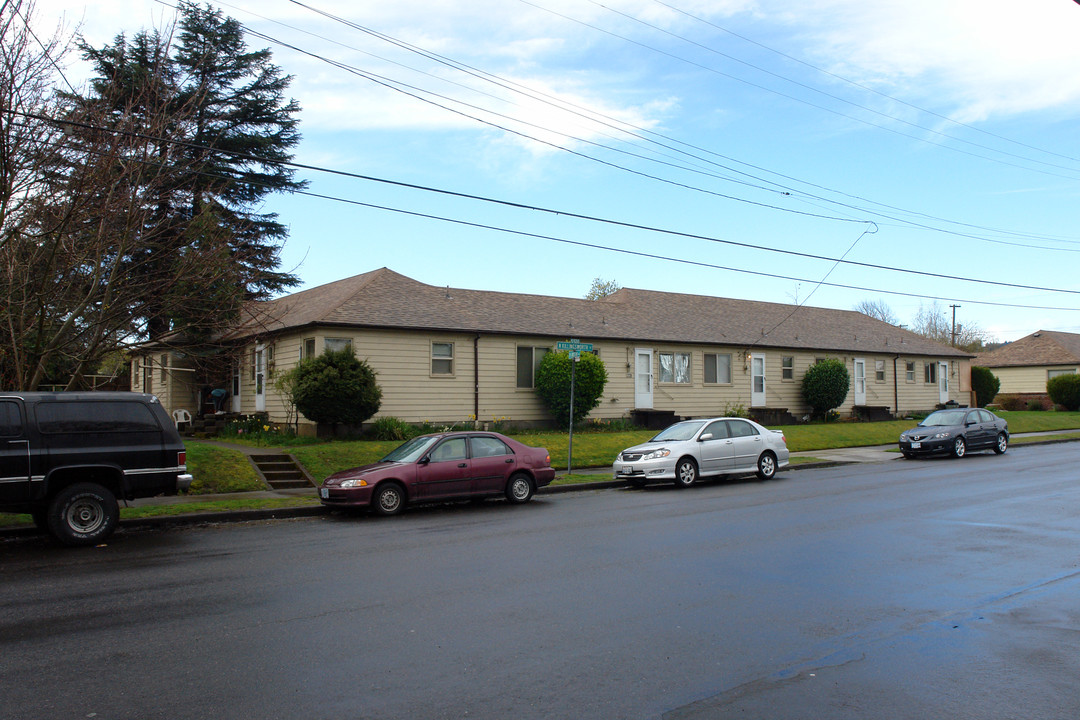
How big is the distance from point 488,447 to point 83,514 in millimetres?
6626

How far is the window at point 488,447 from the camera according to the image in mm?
14789

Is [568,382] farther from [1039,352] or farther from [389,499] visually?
[1039,352]

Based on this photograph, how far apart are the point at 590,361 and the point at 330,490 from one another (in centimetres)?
1404

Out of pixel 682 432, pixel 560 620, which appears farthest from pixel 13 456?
pixel 682 432

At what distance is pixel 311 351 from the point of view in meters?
24.4

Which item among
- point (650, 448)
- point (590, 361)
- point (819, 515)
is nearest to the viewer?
point (819, 515)

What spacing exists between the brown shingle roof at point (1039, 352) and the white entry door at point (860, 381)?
2454cm

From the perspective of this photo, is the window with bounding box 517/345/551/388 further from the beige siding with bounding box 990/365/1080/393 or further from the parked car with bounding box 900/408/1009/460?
the beige siding with bounding box 990/365/1080/393

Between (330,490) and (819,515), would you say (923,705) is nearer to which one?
(819,515)

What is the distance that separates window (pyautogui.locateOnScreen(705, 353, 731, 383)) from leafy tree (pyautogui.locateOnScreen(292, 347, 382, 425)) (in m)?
15.0

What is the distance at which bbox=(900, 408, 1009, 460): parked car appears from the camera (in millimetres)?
23844

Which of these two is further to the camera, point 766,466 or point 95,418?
point 766,466

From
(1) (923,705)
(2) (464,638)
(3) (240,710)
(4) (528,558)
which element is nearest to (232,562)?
(4) (528,558)

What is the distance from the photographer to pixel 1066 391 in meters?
49.5
